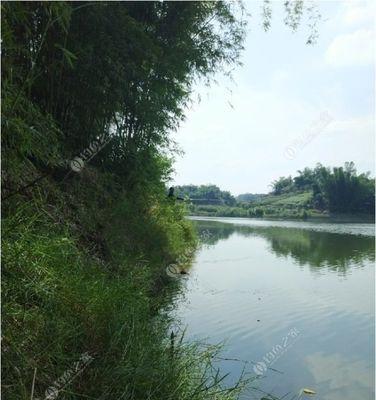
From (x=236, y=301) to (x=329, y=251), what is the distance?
1103 centimetres

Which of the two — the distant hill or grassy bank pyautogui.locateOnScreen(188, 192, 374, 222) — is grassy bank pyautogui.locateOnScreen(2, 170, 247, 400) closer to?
grassy bank pyautogui.locateOnScreen(188, 192, 374, 222)

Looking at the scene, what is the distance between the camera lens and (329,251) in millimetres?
18875

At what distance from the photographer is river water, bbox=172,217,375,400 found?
5410 mm

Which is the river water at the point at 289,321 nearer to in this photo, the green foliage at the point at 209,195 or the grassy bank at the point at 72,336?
the grassy bank at the point at 72,336

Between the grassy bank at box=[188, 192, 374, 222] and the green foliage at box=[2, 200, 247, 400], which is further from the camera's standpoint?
the grassy bank at box=[188, 192, 374, 222]

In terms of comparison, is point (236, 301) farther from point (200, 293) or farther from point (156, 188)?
point (156, 188)

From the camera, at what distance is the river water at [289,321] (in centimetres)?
541

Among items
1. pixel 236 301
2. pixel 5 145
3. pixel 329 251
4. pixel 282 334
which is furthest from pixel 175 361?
pixel 329 251

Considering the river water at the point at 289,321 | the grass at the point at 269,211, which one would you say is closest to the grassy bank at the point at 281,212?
the grass at the point at 269,211

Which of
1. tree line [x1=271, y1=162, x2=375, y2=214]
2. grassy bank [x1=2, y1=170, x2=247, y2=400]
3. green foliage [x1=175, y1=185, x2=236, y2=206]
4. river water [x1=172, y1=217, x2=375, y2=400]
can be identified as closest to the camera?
grassy bank [x1=2, y1=170, x2=247, y2=400]

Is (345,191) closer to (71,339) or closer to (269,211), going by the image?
(269,211)

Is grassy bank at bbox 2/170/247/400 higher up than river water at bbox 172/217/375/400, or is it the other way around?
grassy bank at bbox 2/170/247/400

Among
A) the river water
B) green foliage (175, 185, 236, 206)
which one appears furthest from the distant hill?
the river water

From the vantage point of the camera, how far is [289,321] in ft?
26.1
